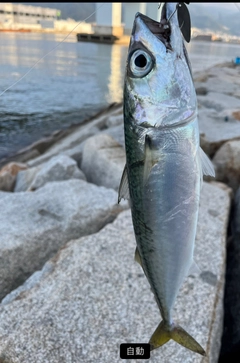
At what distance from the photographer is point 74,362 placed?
2.40m

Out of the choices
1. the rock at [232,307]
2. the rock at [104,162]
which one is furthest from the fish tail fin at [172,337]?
the rock at [104,162]

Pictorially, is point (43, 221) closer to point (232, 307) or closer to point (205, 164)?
point (232, 307)

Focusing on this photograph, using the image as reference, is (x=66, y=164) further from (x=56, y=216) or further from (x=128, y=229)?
(x=128, y=229)

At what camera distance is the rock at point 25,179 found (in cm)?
646

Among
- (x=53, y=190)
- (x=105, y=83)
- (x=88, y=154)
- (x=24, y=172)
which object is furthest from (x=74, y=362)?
(x=105, y=83)

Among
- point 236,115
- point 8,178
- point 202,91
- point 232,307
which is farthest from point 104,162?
point 202,91

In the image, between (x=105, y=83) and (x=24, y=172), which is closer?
(x=24, y=172)

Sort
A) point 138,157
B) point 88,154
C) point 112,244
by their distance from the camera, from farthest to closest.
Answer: point 88,154 < point 112,244 < point 138,157

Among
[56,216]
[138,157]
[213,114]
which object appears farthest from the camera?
[213,114]

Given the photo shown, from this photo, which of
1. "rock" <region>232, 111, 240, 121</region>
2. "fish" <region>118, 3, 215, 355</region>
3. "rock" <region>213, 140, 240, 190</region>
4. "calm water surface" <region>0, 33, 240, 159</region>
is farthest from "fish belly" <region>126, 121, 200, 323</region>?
"calm water surface" <region>0, 33, 240, 159</region>

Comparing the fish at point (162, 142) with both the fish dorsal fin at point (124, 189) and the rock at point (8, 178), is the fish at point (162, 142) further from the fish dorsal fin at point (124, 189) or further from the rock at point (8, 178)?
the rock at point (8, 178)

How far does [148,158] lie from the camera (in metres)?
1.52

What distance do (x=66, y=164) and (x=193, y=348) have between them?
14.3 feet

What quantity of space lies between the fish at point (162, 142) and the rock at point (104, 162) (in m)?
3.50
